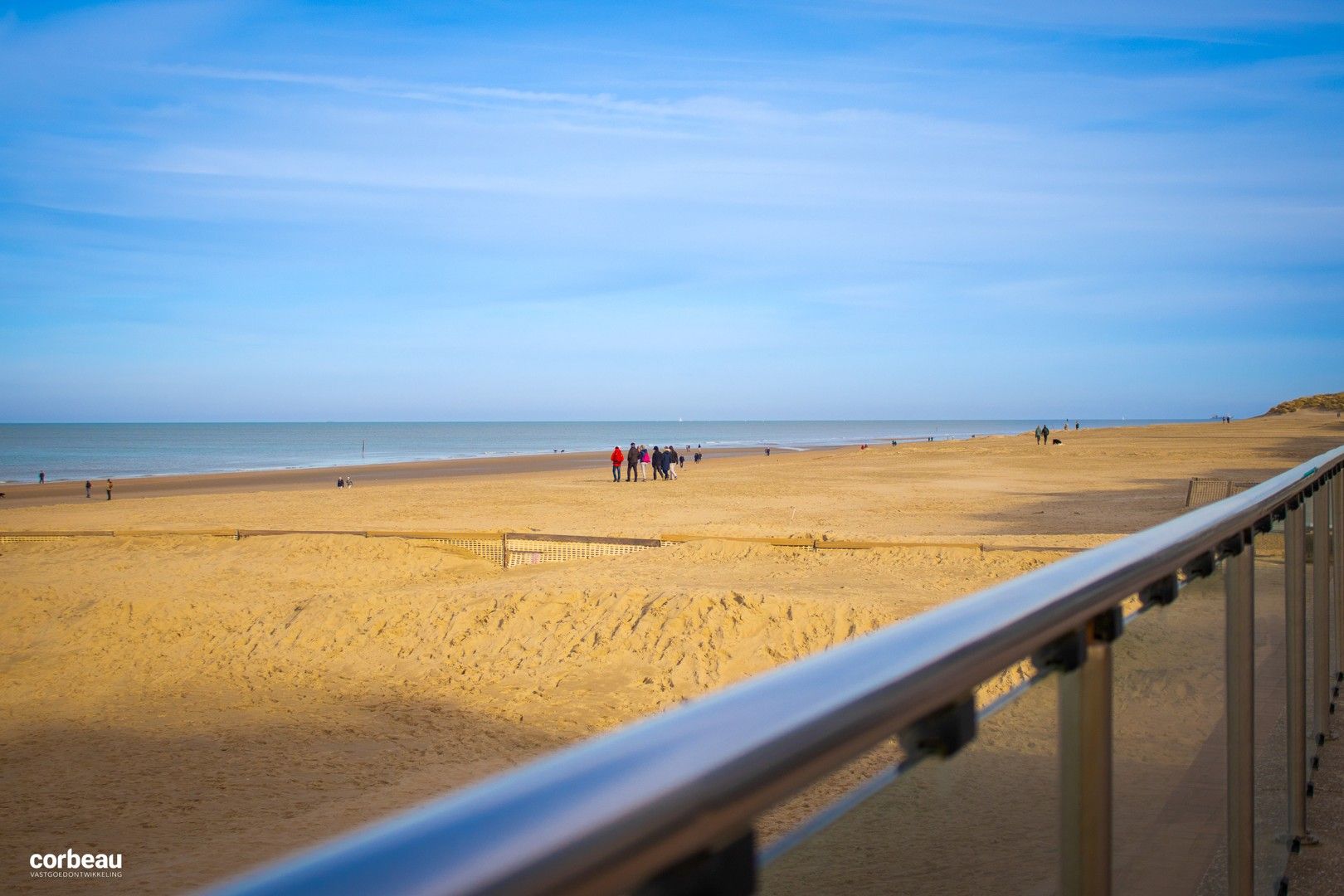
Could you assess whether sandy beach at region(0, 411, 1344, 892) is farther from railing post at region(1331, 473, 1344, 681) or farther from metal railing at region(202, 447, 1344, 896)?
railing post at region(1331, 473, 1344, 681)

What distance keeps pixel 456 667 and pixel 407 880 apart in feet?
32.1

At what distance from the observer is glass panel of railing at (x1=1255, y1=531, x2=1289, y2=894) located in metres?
2.93

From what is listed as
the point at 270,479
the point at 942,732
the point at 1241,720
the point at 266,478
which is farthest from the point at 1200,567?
the point at 266,478

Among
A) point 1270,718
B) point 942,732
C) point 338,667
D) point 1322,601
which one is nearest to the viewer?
point 942,732

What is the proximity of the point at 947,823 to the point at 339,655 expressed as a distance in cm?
1021

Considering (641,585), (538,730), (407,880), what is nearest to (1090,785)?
(407,880)

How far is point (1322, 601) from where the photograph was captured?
4.50 m

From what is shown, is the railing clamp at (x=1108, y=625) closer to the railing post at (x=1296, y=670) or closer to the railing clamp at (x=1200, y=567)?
the railing clamp at (x=1200, y=567)

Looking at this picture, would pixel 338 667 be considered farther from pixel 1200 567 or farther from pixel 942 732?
pixel 942 732

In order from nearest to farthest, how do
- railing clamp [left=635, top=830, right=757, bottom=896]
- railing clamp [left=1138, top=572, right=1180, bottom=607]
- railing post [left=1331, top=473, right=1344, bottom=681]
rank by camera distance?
railing clamp [left=635, top=830, right=757, bottom=896]
railing clamp [left=1138, top=572, right=1180, bottom=607]
railing post [left=1331, top=473, right=1344, bottom=681]

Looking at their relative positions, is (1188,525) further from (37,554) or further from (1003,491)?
(1003,491)

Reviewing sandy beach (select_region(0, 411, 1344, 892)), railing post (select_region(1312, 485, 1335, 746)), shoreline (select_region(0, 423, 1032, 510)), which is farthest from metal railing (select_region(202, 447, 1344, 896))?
shoreline (select_region(0, 423, 1032, 510))

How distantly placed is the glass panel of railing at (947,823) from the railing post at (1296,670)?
8.43 feet

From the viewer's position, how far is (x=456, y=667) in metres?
9.95
